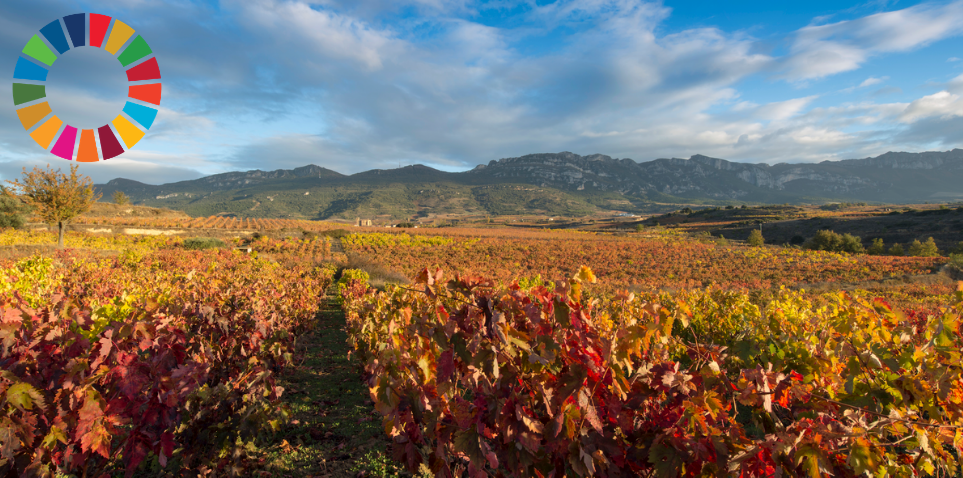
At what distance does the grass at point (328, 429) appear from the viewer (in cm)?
381

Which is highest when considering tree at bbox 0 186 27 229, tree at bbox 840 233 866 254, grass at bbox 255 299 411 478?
tree at bbox 0 186 27 229

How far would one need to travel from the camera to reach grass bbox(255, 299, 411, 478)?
3.81 meters

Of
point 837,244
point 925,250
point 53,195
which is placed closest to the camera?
point 53,195

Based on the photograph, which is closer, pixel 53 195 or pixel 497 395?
pixel 497 395

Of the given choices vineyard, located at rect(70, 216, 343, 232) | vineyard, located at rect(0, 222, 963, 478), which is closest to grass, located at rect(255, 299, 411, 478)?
vineyard, located at rect(0, 222, 963, 478)

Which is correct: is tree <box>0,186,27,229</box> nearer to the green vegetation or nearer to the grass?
the grass

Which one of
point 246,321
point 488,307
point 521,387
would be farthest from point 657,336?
point 246,321

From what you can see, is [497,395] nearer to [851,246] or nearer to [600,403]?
[600,403]

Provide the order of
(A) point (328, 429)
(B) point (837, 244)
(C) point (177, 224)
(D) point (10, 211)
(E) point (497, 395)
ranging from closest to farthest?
1. (E) point (497, 395)
2. (A) point (328, 429)
3. (D) point (10, 211)
4. (B) point (837, 244)
5. (C) point (177, 224)

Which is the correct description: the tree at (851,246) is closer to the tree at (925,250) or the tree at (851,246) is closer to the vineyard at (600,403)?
the tree at (925,250)

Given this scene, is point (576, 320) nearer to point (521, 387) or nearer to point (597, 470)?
point (521, 387)

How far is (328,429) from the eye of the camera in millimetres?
4684

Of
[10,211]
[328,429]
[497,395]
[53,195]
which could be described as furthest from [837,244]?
[10,211]

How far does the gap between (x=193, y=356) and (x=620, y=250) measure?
31.2 m
